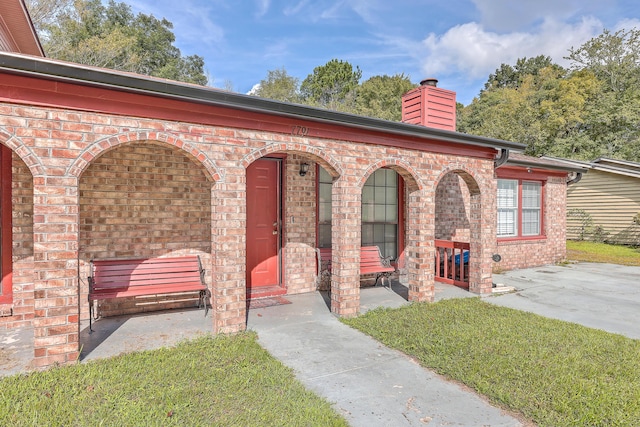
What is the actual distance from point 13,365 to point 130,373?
1.19 metres

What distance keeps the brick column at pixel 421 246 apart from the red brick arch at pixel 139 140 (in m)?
3.17

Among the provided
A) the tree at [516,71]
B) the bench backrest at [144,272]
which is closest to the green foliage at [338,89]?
the tree at [516,71]

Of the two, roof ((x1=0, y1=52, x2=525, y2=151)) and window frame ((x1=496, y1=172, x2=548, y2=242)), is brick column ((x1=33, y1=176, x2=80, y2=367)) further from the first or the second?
window frame ((x1=496, y1=172, x2=548, y2=242))

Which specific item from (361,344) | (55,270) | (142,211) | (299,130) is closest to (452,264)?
(361,344)

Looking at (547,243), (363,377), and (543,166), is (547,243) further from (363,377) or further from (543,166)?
(363,377)

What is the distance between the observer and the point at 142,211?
495cm

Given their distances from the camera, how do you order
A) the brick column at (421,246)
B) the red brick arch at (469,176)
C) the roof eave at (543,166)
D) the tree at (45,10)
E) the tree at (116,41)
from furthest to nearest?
the tree at (116,41)
the tree at (45,10)
the roof eave at (543,166)
the red brick arch at (469,176)
the brick column at (421,246)

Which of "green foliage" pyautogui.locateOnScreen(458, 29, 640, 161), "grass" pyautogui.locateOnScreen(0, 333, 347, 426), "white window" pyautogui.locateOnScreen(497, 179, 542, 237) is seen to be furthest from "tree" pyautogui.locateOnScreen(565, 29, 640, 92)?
"grass" pyautogui.locateOnScreen(0, 333, 347, 426)

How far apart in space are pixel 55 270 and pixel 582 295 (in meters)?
7.98

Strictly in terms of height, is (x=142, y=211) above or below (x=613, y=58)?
below

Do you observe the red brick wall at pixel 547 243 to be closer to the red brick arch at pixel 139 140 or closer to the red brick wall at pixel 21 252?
the red brick arch at pixel 139 140

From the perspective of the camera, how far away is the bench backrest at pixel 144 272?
4480 millimetres

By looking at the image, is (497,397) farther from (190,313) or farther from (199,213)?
(199,213)

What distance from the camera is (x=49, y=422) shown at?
2467mm
